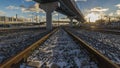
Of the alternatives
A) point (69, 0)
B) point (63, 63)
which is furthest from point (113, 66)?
point (69, 0)

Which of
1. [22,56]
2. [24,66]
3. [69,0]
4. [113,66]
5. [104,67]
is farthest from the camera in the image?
[69,0]

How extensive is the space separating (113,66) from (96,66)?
96 centimetres

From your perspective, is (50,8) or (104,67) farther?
(50,8)

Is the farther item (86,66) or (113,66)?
(86,66)

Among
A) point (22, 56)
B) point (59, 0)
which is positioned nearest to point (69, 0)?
point (59, 0)

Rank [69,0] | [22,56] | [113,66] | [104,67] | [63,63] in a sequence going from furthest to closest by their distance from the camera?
[69,0]
[22,56]
[63,63]
[104,67]
[113,66]

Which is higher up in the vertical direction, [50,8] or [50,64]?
[50,8]

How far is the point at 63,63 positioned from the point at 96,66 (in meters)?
0.94

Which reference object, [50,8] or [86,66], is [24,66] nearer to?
[86,66]

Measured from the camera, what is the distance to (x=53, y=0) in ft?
129

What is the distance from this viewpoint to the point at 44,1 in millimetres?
40125

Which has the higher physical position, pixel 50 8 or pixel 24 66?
pixel 50 8

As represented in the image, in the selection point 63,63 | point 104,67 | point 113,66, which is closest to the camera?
point 113,66

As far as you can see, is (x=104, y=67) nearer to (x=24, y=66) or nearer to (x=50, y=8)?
(x=24, y=66)
